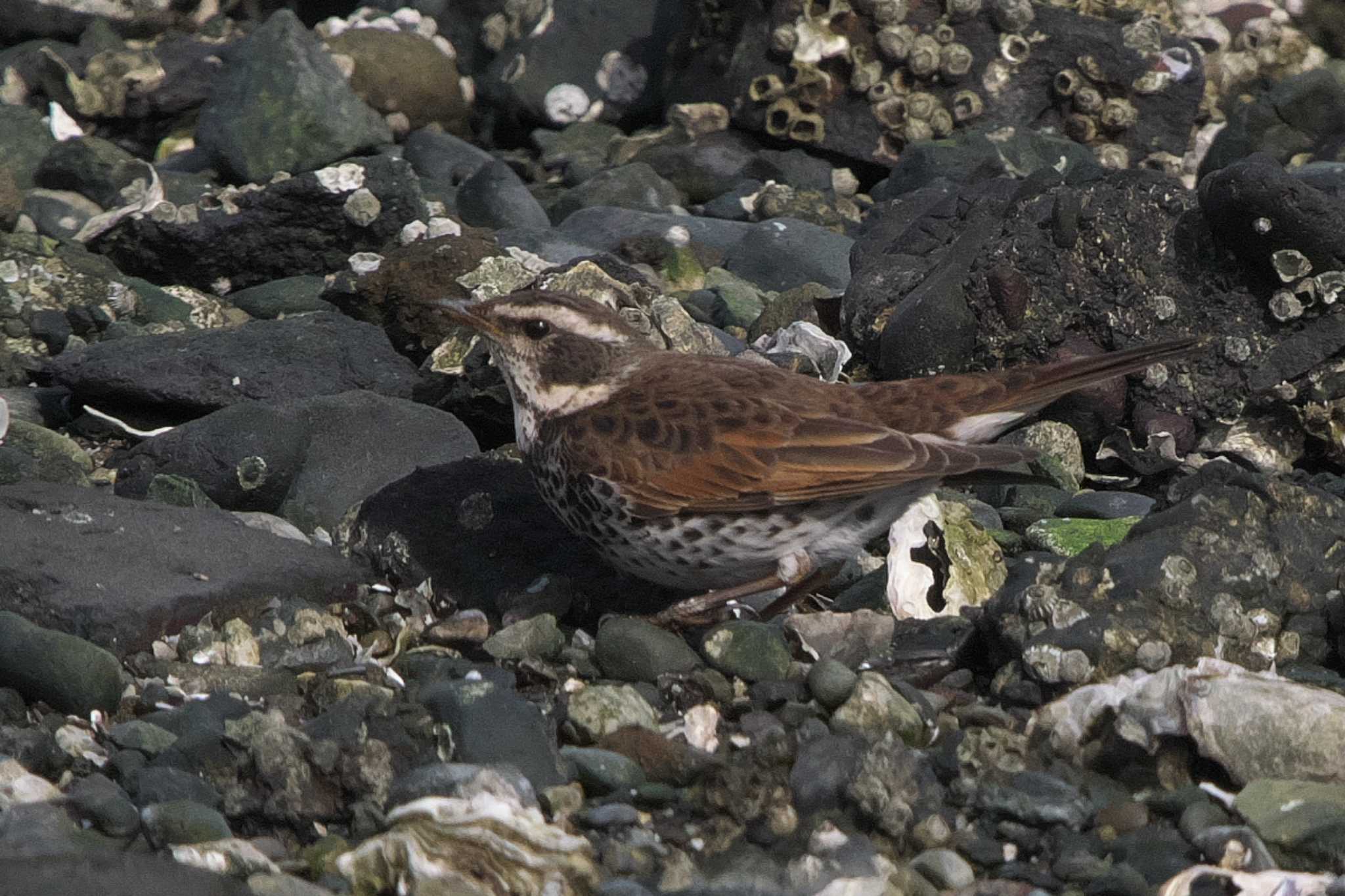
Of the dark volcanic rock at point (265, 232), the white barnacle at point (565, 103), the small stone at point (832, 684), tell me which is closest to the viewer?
the small stone at point (832, 684)

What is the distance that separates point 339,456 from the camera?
8.07m

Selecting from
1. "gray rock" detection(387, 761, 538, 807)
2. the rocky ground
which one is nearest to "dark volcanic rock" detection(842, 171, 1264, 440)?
the rocky ground

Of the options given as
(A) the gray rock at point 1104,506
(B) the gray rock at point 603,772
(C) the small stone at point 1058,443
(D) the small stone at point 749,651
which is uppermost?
(B) the gray rock at point 603,772

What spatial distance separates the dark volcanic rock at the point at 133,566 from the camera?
6.46 meters

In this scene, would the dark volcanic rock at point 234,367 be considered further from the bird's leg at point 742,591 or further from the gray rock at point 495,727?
the gray rock at point 495,727

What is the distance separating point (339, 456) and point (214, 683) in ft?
6.53

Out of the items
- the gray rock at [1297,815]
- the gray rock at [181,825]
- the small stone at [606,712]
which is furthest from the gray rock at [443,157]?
the gray rock at [1297,815]

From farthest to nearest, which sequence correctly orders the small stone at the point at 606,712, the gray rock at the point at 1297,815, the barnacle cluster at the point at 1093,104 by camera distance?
the barnacle cluster at the point at 1093,104 → the small stone at the point at 606,712 → the gray rock at the point at 1297,815

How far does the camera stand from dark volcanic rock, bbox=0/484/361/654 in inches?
254

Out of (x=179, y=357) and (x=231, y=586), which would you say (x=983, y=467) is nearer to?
(x=231, y=586)

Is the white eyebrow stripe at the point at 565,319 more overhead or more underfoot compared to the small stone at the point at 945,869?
more overhead

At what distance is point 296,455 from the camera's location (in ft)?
26.2

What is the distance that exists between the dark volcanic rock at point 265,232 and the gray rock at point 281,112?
6.21 feet

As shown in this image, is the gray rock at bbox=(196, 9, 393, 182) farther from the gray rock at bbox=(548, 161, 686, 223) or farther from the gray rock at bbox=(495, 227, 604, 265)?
the gray rock at bbox=(495, 227, 604, 265)
